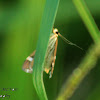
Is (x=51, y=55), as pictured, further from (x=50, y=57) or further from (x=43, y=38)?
(x=43, y=38)

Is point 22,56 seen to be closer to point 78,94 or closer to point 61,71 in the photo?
point 61,71

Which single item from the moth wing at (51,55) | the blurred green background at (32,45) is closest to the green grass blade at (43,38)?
the moth wing at (51,55)

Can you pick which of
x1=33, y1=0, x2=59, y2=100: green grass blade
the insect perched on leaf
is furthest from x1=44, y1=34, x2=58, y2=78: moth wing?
x1=33, y1=0, x2=59, y2=100: green grass blade

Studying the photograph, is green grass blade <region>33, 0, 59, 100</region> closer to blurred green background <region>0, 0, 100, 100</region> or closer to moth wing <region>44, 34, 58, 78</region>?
moth wing <region>44, 34, 58, 78</region>

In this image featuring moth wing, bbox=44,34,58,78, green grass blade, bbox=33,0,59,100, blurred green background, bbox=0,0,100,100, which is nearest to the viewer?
green grass blade, bbox=33,0,59,100

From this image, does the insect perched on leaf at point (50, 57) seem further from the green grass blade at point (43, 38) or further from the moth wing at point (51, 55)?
the green grass blade at point (43, 38)
